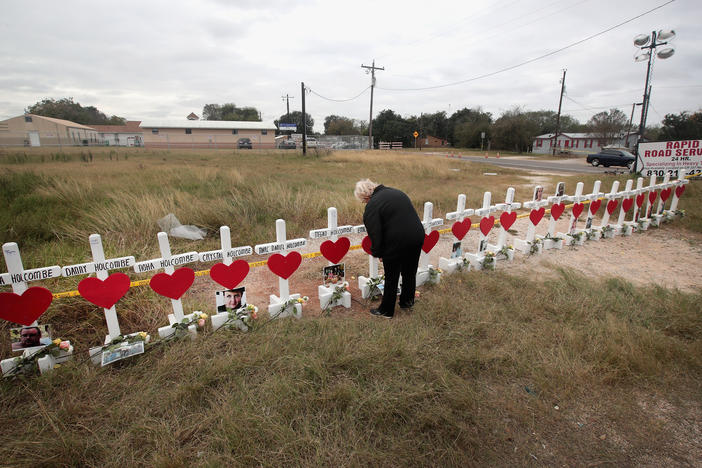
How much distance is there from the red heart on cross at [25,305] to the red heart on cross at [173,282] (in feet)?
2.31

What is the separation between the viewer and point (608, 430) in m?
2.29

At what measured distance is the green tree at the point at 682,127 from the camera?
1393 inches

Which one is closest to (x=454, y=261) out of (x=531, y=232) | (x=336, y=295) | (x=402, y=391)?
(x=531, y=232)

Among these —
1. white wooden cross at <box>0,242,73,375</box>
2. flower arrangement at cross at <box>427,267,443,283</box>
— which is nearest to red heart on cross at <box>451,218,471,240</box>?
flower arrangement at cross at <box>427,267,443,283</box>

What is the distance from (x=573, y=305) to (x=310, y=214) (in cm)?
490

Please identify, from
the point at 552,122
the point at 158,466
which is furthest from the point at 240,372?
the point at 552,122

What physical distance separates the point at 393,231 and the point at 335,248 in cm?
72

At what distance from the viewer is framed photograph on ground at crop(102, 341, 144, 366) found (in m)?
2.67

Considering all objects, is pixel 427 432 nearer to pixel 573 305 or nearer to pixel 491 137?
pixel 573 305

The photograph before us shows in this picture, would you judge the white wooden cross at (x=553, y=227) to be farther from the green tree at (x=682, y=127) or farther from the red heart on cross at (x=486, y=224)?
the green tree at (x=682, y=127)

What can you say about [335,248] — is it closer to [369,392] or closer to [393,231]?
[393,231]

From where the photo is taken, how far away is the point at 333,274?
387cm

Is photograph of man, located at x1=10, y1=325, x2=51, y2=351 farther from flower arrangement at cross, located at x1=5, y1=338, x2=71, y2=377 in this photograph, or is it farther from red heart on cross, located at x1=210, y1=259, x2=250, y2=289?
red heart on cross, located at x1=210, y1=259, x2=250, y2=289

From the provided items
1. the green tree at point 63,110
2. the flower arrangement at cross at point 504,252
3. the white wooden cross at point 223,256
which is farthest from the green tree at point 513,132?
the green tree at point 63,110
